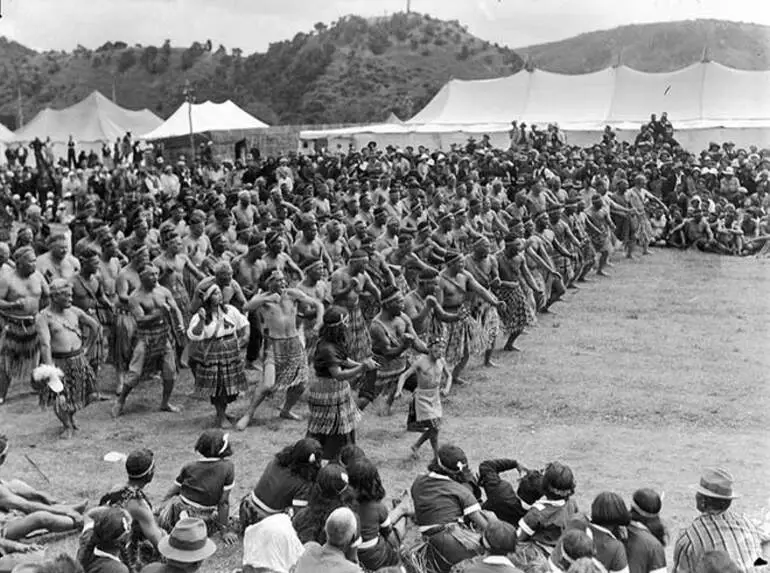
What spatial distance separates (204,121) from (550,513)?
26.8 m

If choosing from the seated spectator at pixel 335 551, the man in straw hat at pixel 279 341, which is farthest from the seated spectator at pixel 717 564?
the man in straw hat at pixel 279 341

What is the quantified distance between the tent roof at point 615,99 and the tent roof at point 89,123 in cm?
982

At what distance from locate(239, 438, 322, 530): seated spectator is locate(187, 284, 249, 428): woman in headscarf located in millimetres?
2858

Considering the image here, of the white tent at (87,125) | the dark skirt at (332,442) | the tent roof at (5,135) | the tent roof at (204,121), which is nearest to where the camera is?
the dark skirt at (332,442)

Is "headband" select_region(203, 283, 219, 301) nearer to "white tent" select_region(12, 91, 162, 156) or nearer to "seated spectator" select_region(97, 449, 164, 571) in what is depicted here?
"seated spectator" select_region(97, 449, 164, 571)

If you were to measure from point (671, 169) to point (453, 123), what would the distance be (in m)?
13.0

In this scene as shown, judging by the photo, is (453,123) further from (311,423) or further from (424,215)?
(311,423)

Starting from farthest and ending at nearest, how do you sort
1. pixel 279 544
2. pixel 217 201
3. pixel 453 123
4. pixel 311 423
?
pixel 453 123, pixel 217 201, pixel 311 423, pixel 279 544

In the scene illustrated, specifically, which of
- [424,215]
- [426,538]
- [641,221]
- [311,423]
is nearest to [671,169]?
[641,221]

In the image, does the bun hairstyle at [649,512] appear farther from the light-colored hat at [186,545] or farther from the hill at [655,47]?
the hill at [655,47]

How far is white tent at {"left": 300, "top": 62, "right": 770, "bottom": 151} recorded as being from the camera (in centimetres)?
2675

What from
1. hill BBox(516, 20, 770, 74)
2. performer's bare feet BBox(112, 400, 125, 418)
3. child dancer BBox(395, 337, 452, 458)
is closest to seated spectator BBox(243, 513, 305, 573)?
child dancer BBox(395, 337, 452, 458)

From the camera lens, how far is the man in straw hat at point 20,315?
29.8 feet

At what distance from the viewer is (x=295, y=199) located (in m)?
15.8
